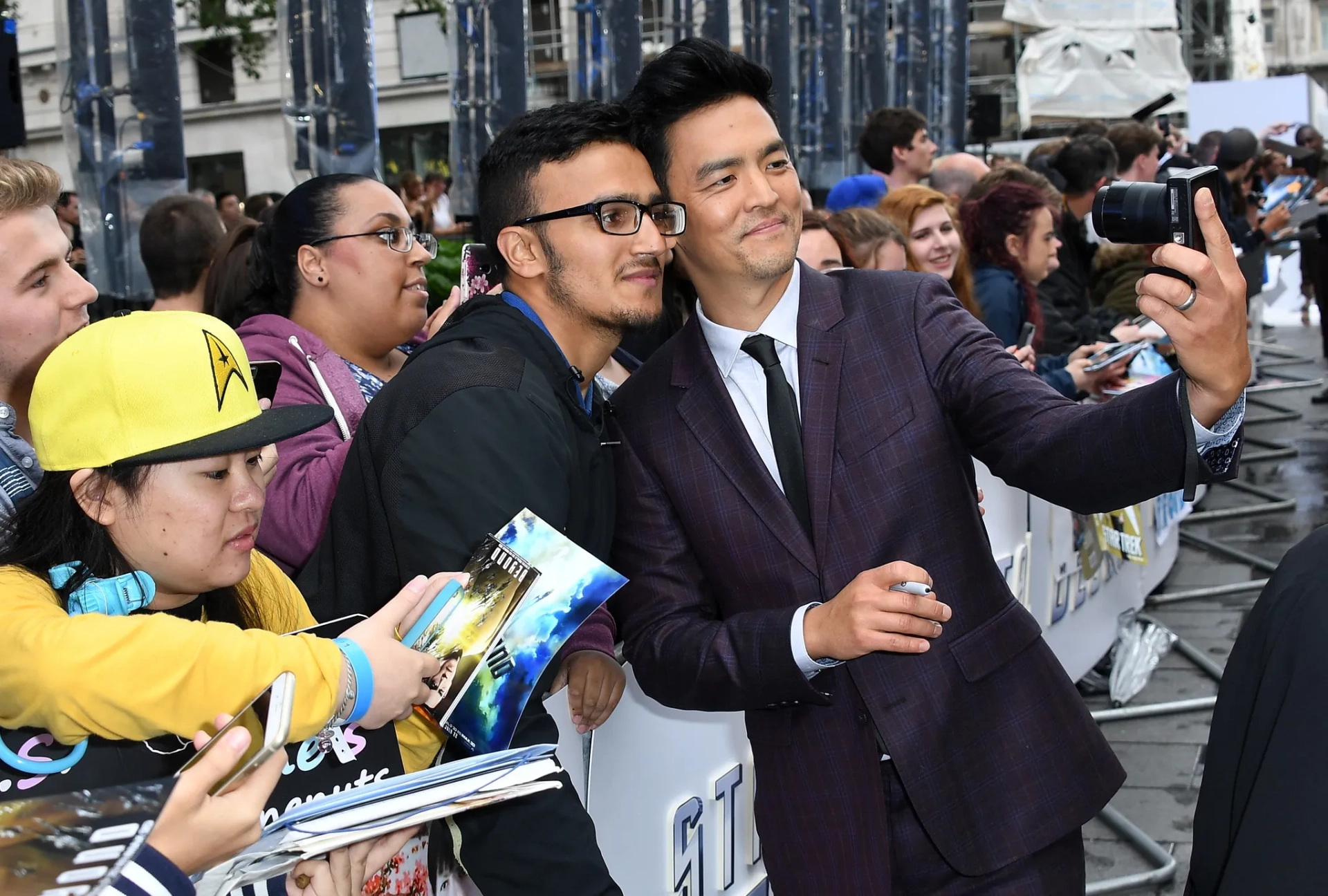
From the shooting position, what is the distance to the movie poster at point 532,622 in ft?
6.13

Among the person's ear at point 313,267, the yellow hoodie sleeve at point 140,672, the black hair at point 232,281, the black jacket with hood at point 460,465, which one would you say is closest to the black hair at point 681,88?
the black jacket with hood at point 460,465

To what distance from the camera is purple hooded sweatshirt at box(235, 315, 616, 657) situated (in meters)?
2.79

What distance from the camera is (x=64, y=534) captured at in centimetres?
184

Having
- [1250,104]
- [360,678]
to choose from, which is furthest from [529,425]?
[1250,104]

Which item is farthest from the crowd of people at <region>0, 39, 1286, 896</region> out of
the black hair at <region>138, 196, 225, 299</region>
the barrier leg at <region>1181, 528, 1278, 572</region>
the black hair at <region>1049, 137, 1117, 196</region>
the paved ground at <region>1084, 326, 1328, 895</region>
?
the black hair at <region>1049, 137, 1117, 196</region>

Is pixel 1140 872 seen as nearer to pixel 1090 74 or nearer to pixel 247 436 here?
pixel 247 436

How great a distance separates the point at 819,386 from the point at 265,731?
4.33 ft

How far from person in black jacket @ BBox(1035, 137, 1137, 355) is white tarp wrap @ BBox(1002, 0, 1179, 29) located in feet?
43.8

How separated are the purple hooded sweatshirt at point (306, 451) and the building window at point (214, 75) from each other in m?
29.6

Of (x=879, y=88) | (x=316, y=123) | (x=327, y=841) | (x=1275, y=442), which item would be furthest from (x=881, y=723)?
(x=879, y=88)

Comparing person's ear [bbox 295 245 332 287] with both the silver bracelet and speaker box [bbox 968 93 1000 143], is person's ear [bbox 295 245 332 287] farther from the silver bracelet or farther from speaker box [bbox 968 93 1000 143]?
speaker box [bbox 968 93 1000 143]

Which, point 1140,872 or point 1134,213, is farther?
point 1140,872

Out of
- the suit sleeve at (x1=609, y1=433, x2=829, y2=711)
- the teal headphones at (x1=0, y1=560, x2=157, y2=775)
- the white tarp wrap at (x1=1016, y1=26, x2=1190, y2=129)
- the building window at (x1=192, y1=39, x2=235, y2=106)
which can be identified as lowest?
the suit sleeve at (x1=609, y1=433, x2=829, y2=711)

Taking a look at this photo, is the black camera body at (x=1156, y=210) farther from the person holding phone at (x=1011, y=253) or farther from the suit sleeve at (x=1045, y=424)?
the person holding phone at (x=1011, y=253)
